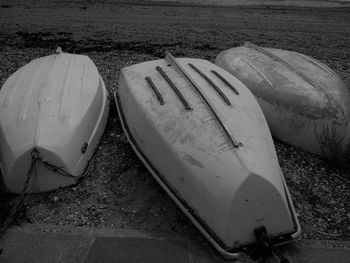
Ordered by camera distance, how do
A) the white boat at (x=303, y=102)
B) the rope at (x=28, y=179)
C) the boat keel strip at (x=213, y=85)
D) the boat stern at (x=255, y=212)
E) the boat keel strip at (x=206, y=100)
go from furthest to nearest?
the white boat at (x=303, y=102)
the boat keel strip at (x=213, y=85)
the rope at (x=28, y=179)
the boat keel strip at (x=206, y=100)
the boat stern at (x=255, y=212)

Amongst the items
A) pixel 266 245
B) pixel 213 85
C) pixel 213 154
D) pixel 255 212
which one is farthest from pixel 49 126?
pixel 266 245

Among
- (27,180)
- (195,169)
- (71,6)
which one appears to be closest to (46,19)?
(71,6)

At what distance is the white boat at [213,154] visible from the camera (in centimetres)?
285

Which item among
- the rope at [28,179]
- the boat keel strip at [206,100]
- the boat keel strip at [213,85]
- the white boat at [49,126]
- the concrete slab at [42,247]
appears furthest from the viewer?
the boat keel strip at [213,85]

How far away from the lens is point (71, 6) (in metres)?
12.3

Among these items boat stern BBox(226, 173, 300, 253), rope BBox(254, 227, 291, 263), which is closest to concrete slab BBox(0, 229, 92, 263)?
boat stern BBox(226, 173, 300, 253)

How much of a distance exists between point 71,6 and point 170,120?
34.6 ft

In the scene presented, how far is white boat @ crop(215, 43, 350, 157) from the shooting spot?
4070mm

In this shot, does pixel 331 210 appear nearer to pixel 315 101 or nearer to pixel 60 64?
pixel 315 101

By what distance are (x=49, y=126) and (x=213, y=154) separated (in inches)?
69.0

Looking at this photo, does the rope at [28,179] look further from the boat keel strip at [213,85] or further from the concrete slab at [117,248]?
the boat keel strip at [213,85]

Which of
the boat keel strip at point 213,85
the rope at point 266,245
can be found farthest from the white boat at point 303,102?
the rope at point 266,245

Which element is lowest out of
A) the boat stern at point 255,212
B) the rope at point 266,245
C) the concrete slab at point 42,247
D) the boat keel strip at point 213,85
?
the concrete slab at point 42,247

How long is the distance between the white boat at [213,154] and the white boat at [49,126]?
53 cm
